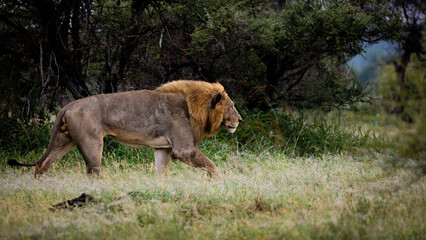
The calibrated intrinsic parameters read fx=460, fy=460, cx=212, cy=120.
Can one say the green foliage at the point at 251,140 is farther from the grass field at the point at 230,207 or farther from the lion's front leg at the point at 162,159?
the grass field at the point at 230,207

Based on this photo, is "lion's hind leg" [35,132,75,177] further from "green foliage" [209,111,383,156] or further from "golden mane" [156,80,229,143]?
"green foliage" [209,111,383,156]

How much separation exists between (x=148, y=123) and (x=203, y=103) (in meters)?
0.91

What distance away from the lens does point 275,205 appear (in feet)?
16.1

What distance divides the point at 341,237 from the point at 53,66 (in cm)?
748

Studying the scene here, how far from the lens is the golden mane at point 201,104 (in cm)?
706

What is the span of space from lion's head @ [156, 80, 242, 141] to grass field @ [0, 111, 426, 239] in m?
0.80

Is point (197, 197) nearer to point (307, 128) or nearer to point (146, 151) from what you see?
point (146, 151)

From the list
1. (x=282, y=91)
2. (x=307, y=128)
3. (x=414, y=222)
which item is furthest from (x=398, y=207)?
(x=282, y=91)

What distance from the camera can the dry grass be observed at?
3.86 metres

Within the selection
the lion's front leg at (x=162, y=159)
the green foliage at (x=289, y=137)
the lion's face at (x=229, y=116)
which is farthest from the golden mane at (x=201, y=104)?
the green foliage at (x=289, y=137)

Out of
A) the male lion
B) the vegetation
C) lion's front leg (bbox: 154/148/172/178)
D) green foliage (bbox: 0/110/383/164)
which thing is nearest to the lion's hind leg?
the male lion

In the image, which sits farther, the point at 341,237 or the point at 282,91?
the point at 282,91

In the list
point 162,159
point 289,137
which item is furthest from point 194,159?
point 289,137

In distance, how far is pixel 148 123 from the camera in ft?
22.6
